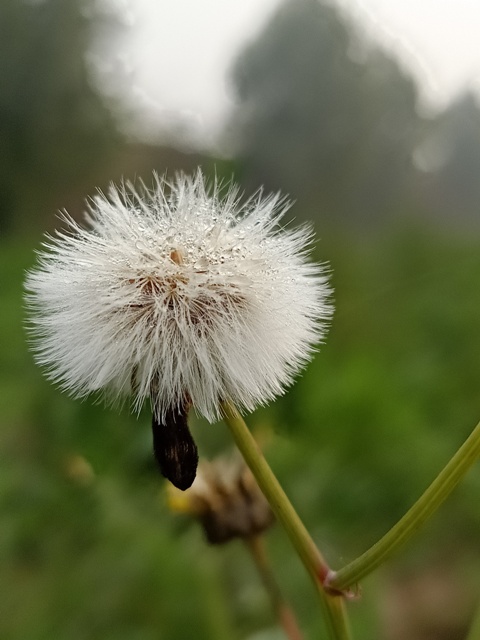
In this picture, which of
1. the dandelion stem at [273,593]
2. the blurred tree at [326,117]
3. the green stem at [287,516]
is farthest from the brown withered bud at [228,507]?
the blurred tree at [326,117]

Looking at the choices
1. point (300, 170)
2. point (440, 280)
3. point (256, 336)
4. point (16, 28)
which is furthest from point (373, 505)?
point (16, 28)

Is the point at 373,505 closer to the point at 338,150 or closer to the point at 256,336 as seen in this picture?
the point at 256,336

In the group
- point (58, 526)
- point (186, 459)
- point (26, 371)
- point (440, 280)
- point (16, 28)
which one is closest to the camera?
point (186, 459)

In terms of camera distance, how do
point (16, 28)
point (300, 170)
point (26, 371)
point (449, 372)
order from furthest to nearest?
point (16, 28), point (300, 170), point (449, 372), point (26, 371)

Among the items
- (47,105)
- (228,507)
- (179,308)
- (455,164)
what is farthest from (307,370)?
(47,105)

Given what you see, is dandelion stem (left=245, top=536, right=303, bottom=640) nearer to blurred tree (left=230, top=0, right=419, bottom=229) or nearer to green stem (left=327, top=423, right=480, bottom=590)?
green stem (left=327, top=423, right=480, bottom=590)
